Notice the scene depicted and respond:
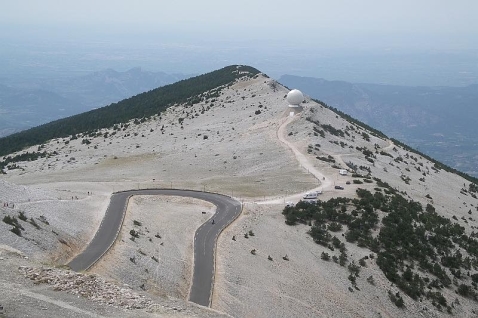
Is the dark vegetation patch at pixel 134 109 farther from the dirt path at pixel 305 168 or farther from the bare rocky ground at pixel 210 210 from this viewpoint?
the dirt path at pixel 305 168

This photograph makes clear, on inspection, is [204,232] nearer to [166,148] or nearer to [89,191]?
[89,191]

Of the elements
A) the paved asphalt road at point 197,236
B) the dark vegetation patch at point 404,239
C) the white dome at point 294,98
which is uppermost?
the white dome at point 294,98

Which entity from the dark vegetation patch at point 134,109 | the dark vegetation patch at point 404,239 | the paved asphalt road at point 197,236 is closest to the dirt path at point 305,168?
the dark vegetation patch at point 404,239

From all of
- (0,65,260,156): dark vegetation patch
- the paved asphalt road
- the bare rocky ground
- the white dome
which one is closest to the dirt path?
the bare rocky ground

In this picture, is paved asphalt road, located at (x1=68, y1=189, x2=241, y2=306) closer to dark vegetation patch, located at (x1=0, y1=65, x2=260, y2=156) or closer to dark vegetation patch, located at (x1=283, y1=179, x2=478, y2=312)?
dark vegetation patch, located at (x1=283, y1=179, x2=478, y2=312)

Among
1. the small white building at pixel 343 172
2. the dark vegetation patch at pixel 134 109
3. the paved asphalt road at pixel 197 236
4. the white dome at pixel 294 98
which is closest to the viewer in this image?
the paved asphalt road at pixel 197 236

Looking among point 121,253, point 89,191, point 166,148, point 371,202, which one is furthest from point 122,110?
point 121,253
